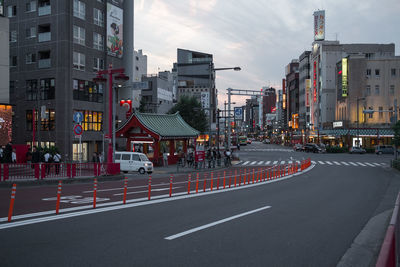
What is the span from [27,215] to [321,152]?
6804 cm

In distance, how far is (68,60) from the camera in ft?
135

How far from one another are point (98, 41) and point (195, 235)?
40.5 metres

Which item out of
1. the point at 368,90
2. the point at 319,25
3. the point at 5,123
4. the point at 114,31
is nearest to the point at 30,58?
the point at 114,31

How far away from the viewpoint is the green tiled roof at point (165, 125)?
1496 inches

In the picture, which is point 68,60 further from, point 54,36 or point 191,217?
point 191,217

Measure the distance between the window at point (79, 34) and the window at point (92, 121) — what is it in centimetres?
784

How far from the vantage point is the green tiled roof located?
125 ft

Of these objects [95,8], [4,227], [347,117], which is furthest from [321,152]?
[4,227]

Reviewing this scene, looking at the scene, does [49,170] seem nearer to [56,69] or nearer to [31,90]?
[56,69]

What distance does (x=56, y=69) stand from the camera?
41.0 metres

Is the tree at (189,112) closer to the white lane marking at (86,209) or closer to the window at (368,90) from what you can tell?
the window at (368,90)

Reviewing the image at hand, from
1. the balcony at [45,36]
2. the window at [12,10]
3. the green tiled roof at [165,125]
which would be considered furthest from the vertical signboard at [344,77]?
the window at [12,10]

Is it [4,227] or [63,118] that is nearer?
[4,227]

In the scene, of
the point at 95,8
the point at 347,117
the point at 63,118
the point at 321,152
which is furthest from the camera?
the point at 347,117
